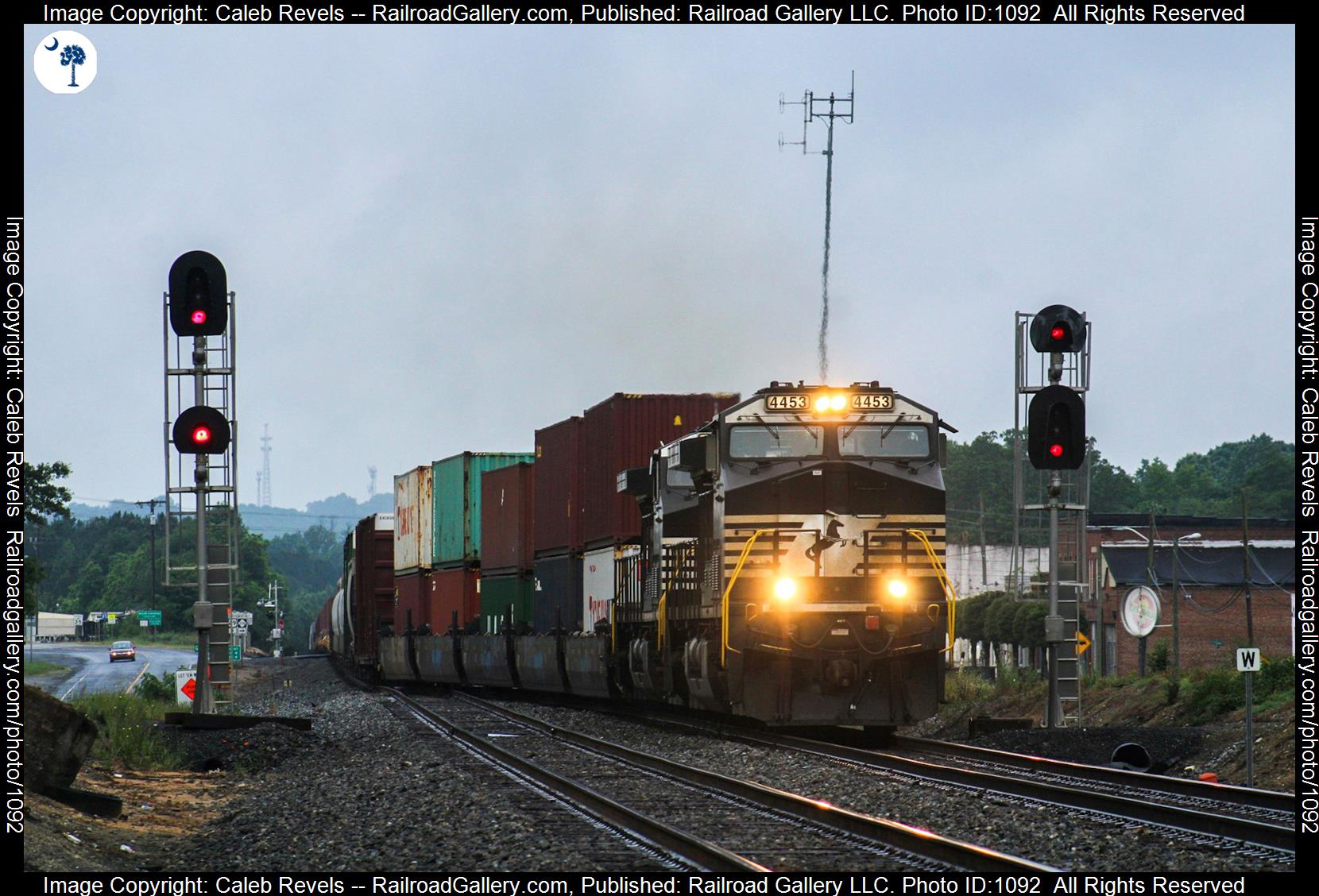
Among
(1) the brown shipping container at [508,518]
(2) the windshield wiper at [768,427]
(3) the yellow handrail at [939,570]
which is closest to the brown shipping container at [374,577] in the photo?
(1) the brown shipping container at [508,518]

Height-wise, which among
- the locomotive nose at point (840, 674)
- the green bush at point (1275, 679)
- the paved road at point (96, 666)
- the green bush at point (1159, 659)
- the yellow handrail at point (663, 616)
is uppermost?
the yellow handrail at point (663, 616)

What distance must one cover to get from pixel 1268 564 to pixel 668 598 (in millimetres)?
43645

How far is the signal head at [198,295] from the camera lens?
19.8 m

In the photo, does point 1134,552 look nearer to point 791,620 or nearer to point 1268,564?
point 1268,564

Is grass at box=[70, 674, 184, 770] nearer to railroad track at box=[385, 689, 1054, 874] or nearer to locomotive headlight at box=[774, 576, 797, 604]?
railroad track at box=[385, 689, 1054, 874]

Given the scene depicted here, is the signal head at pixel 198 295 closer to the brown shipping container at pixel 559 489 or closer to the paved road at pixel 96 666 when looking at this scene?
the brown shipping container at pixel 559 489

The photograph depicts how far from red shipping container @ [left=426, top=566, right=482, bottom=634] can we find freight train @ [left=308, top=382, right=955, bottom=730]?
679cm

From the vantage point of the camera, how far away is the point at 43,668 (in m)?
70.6

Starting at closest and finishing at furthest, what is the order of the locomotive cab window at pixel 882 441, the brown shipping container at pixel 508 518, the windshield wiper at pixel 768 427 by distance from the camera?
the locomotive cab window at pixel 882 441, the windshield wiper at pixel 768 427, the brown shipping container at pixel 508 518

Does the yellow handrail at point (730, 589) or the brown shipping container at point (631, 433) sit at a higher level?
the brown shipping container at point (631, 433)

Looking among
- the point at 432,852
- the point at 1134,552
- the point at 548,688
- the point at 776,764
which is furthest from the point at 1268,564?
the point at 432,852

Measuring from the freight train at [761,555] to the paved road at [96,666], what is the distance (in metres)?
15.9

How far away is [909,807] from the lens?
1228cm

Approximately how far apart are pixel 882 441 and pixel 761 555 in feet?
6.50
